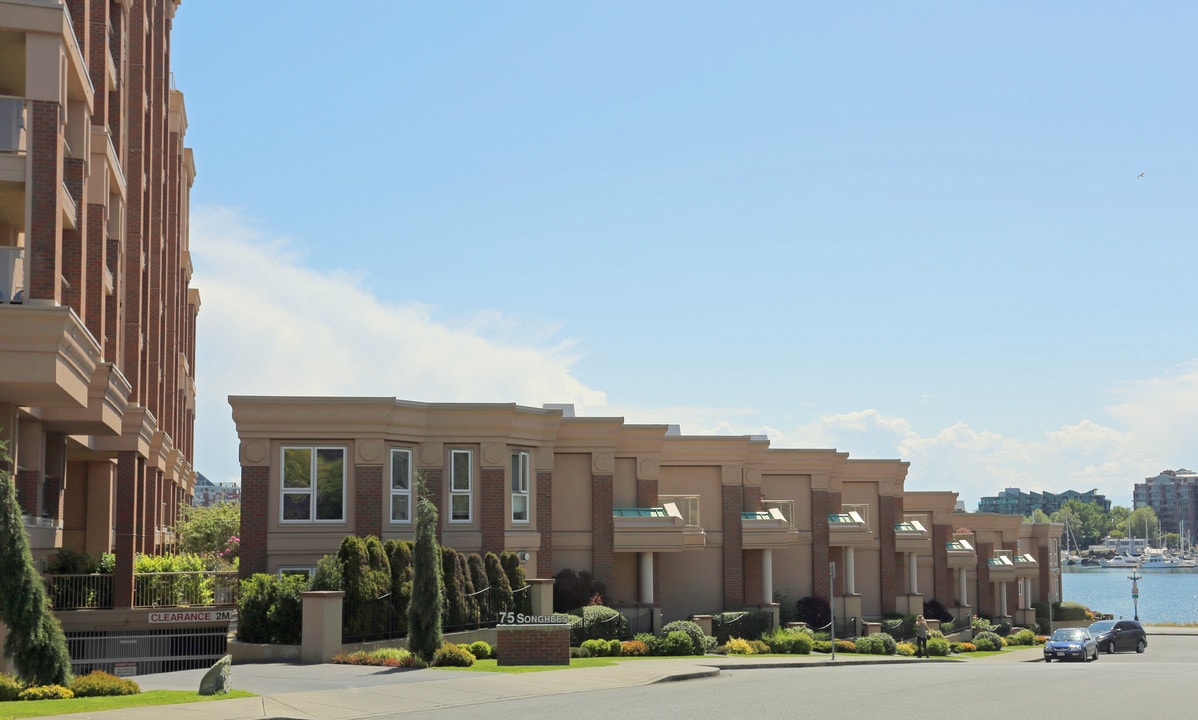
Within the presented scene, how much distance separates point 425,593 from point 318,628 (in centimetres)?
284

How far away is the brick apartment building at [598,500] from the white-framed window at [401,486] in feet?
0.13

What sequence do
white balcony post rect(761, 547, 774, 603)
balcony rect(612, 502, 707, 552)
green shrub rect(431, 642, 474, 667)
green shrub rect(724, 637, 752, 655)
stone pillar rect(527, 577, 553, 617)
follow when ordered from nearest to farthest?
green shrub rect(431, 642, 474, 667), stone pillar rect(527, 577, 553, 617), green shrub rect(724, 637, 752, 655), balcony rect(612, 502, 707, 552), white balcony post rect(761, 547, 774, 603)

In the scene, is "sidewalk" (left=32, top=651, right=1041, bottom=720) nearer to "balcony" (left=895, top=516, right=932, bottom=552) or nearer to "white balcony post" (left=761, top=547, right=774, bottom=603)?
"white balcony post" (left=761, top=547, right=774, bottom=603)

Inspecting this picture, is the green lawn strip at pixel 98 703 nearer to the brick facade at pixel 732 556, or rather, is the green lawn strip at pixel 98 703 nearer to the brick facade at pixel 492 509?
the brick facade at pixel 492 509

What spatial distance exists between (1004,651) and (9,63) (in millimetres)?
50654

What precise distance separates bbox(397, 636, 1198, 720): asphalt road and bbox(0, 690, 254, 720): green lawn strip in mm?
3872

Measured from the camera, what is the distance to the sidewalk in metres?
19.4

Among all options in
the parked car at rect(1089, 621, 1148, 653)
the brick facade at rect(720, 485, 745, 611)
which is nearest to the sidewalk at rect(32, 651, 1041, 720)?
the brick facade at rect(720, 485, 745, 611)

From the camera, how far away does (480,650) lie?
3073 cm

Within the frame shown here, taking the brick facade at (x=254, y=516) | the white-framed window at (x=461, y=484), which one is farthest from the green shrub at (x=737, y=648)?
the brick facade at (x=254, y=516)

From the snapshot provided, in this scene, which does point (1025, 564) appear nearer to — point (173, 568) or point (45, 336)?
point (173, 568)

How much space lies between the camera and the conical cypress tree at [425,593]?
88.1 feet

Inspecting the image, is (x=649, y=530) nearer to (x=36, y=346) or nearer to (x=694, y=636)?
(x=694, y=636)

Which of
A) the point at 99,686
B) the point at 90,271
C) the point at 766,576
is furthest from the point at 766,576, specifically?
the point at 99,686
